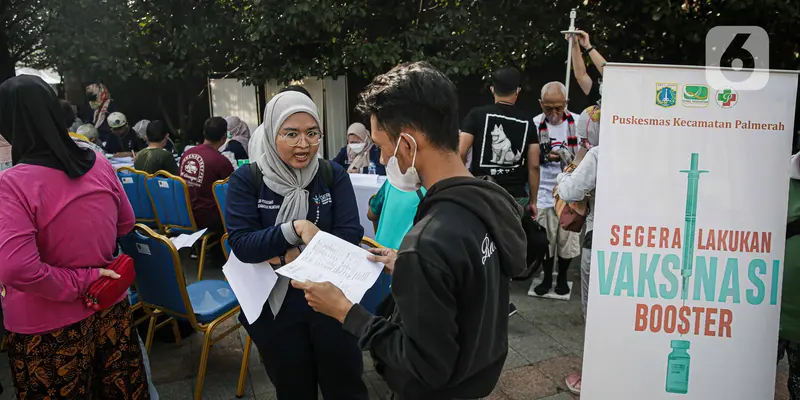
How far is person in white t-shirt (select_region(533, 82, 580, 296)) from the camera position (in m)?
4.49

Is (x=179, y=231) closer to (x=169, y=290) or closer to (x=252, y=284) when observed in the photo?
(x=169, y=290)

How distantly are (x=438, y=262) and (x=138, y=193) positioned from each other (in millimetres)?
4467

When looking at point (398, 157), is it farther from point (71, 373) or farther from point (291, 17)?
point (291, 17)

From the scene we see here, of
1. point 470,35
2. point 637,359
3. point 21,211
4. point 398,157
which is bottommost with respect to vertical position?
point 637,359

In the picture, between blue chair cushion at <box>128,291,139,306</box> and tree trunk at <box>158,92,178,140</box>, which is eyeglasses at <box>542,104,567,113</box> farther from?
tree trunk at <box>158,92,178,140</box>

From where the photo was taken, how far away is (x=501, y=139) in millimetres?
4043

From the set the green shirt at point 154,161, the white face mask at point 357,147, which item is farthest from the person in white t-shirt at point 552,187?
the green shirt at point 154,161

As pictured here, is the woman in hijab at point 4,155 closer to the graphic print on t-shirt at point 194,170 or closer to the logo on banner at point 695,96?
the graphic print on t-shirt at point 194,170

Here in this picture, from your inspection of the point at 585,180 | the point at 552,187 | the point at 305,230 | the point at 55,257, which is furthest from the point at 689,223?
the point at 55,257

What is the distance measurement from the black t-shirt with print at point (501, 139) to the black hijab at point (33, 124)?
2.79m

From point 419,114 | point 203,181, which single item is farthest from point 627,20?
point 419,114

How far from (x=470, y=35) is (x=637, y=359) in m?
5.88

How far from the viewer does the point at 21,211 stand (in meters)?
1.85

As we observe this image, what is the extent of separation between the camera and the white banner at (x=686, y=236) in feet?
7.26
